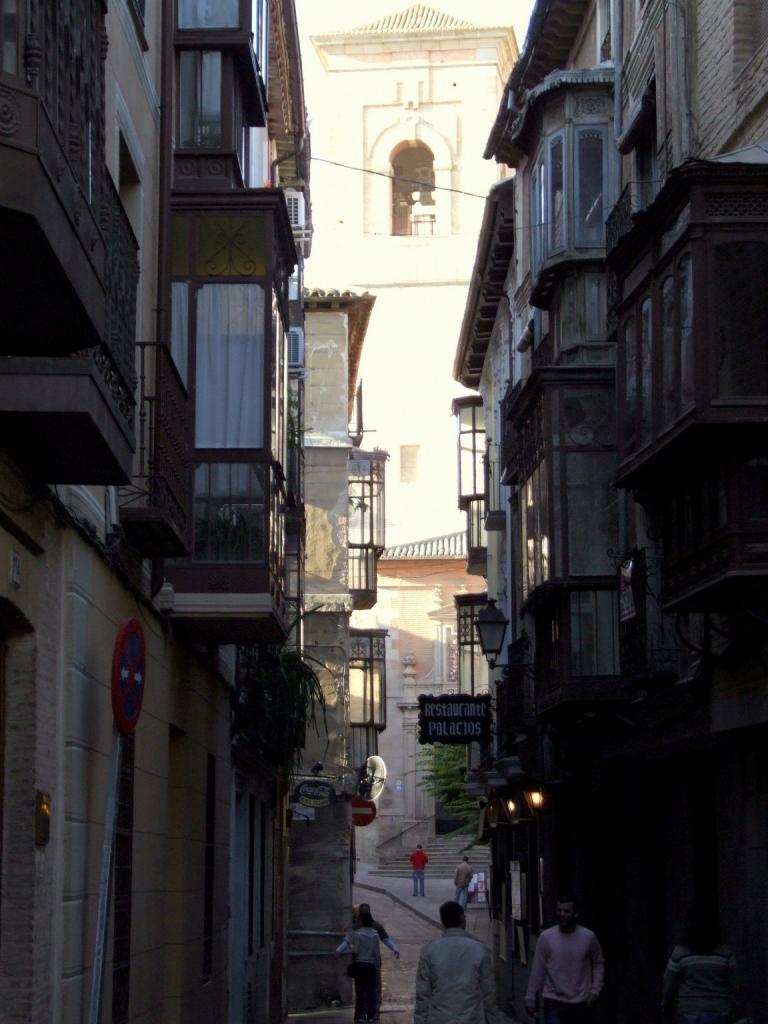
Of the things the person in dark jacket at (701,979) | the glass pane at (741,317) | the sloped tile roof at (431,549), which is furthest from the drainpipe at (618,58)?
the sloped tile roof at (431,549)

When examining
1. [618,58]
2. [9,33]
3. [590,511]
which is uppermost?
[618,58]

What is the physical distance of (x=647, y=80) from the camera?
709 inches

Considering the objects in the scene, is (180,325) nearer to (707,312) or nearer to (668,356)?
(668,356)

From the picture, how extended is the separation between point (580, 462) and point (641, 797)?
3447 mm

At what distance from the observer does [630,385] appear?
15.5 metres

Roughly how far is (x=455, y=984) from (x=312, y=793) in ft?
58.8

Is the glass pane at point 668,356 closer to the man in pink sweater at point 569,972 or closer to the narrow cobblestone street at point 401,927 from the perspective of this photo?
the man in pink sweater at point 569,972

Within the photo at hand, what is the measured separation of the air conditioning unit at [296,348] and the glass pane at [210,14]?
41.1ft

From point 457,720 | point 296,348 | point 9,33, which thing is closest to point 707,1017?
point 9,33

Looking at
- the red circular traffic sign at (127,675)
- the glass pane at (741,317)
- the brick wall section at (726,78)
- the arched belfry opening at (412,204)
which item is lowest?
the red circular traffic sign at (127,675)

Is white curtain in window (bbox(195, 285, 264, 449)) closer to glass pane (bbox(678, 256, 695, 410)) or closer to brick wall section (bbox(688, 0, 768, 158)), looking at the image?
glass pane (bbox(678, 256, 695, 410))

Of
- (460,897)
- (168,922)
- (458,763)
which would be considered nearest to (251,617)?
(168,922)

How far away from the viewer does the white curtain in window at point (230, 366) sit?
14.7 metres

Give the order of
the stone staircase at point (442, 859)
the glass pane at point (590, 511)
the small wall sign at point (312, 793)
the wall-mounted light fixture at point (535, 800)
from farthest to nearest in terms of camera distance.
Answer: the stone staircase at point (442, 859) → the small wall sign at point (312, 793) → the wall-mounted light fixture at point (535, 800) → the glass pane at point (590, 511)
